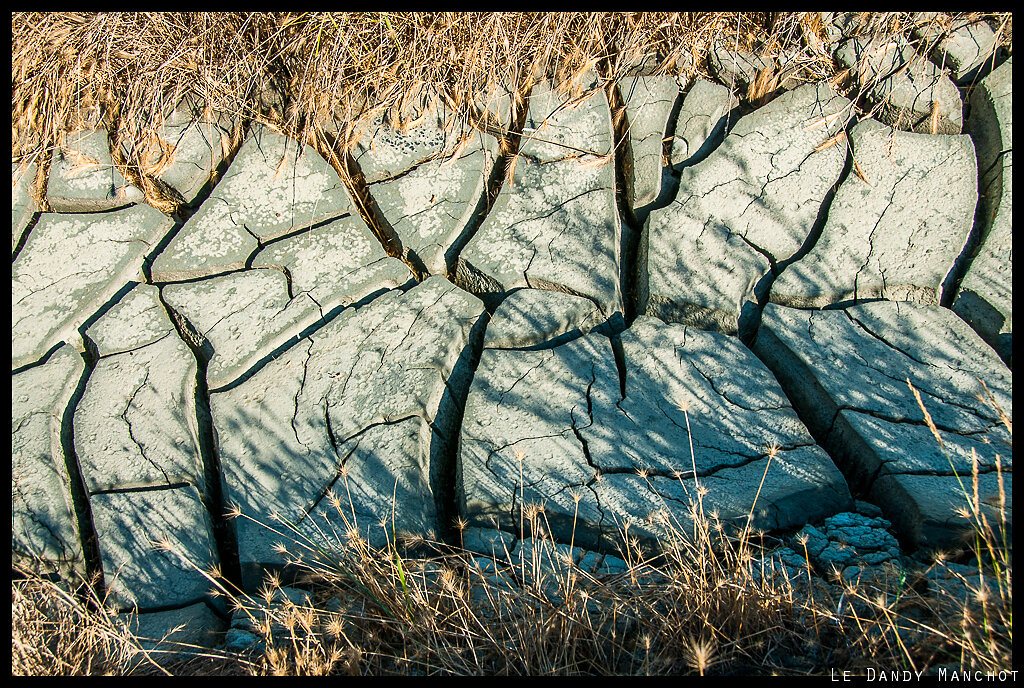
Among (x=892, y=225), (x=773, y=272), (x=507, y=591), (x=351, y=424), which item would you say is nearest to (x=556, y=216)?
(x=773, y=272)

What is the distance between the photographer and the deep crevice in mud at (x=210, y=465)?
5.84ft

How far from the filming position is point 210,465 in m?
1.91

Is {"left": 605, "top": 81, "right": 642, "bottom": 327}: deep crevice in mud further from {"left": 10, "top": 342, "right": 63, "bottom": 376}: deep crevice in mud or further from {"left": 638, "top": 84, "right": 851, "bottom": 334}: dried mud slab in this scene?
{"left": 10, "top": 342, "right": 63, "bottom": 376}: deep crevice in mud

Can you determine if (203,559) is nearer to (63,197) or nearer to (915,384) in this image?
(63,197)

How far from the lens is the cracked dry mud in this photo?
1.73 m

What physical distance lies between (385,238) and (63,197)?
4.06 ft

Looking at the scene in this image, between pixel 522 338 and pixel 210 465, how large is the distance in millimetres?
1019

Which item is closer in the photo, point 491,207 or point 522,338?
point 522,338

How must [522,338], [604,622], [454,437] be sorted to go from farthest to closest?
[522,338], [454,437], [604,622]

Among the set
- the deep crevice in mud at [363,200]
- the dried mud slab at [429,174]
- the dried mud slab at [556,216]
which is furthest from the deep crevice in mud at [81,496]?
the dried mud slab at [556,216]

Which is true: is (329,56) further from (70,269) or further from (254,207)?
(70,269)

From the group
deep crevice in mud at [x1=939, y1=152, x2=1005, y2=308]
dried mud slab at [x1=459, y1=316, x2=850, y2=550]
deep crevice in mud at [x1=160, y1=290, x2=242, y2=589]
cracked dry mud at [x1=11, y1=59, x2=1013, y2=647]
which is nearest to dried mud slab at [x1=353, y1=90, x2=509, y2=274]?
cracked dry mud at [x1=11, y1=59, x2=1013, y2=647]

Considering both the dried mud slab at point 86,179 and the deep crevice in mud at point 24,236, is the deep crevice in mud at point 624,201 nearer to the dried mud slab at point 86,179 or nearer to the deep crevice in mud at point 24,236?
the dried mud slab at point 86,179

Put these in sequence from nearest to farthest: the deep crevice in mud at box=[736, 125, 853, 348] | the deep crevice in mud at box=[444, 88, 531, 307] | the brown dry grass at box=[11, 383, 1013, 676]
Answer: the brown dry grass at box=[11, 383, 1013, 676], the deep crevice in mud at box=[736, 125, 853, 348], the deep crevice in mud at box=[444, 88, 531, 307]
